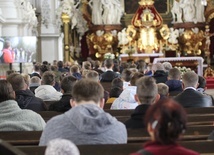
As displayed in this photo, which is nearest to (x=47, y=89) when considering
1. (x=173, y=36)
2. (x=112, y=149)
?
(x=112, y=149)

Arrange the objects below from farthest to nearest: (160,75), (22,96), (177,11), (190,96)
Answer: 1. (177,11)
2. (160,75)
3. (190,96)
4. (22,96)

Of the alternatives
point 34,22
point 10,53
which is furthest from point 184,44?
point 10,53

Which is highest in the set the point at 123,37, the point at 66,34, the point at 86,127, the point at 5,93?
the point at 66,34

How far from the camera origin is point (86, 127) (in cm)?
423

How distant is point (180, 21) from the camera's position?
2898 centimetres

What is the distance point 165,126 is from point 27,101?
517 cm

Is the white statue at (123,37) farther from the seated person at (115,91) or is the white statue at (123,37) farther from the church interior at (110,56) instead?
the seated person at (115,91)

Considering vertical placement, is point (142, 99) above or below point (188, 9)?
below

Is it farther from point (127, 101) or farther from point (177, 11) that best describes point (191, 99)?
point (177, 11)

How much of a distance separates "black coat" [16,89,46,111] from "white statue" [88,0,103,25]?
21546mm

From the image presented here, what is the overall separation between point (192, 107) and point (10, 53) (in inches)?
326

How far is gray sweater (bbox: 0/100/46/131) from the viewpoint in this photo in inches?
221

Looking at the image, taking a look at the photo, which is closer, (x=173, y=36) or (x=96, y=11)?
(x=173, y=36)

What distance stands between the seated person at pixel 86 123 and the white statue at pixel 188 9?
2478cm
